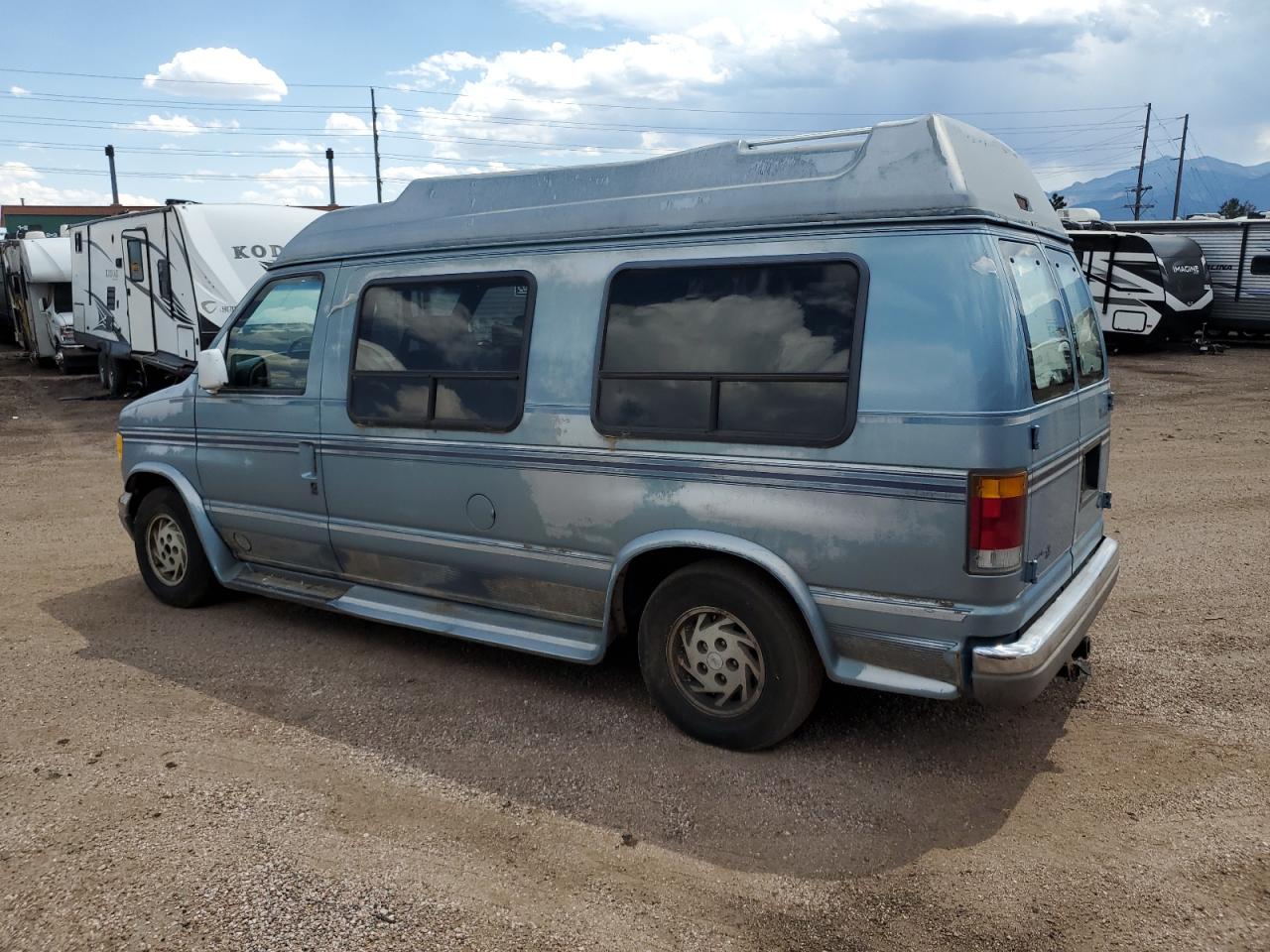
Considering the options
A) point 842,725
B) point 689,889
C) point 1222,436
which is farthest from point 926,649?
point 1222,436

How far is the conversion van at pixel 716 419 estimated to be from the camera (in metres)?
3.63

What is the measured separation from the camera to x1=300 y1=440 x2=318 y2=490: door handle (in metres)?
5.45

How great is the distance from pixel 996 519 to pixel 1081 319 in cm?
167

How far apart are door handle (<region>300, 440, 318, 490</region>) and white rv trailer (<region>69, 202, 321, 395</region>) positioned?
8.22 meters

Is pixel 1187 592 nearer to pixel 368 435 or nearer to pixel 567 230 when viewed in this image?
pixel 567 230

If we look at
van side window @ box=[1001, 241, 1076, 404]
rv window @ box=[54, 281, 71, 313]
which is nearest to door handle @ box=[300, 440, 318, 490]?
van side window @ box=[1001, 241, 1076, 404]

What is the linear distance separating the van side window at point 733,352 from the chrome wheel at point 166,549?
11.1ft

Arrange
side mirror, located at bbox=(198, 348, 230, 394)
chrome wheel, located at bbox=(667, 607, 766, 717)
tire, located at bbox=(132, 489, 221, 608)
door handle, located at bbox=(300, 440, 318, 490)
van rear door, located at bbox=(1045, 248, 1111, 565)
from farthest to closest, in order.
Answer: tire, located at bbox=(132, 489, 221, 608) < side mirror, located at bbox=(198, 348, 230, 394) < door handle, located at bbox=(300, 440, 318, 490) < van rear door, located at bbox=(1045, 248, 1111, 565) < chrome wheel, located at bbox=(667, 607, 766, 717)

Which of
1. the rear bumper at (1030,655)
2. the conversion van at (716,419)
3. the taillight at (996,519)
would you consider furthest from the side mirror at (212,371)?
the rear bumper at (1030,655)

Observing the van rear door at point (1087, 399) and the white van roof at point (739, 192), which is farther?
the van rear door at point (1087, 399)

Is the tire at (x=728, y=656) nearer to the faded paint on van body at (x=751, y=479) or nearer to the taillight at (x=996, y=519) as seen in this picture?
the faded paint on van body at (x=751, y=479)

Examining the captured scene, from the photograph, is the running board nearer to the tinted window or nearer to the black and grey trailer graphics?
the tinted window

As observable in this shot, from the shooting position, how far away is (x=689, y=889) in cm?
337

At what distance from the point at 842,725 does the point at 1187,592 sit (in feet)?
10.1
